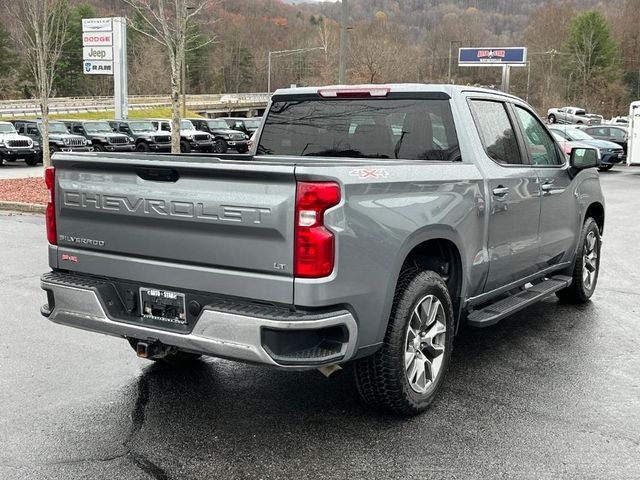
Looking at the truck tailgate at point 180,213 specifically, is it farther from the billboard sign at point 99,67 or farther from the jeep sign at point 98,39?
the jeep sign at point 98,39

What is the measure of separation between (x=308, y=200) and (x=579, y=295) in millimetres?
4402

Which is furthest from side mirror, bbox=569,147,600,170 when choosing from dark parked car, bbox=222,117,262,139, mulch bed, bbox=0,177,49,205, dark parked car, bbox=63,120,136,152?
dark parked car, bbox=222,117,262,139

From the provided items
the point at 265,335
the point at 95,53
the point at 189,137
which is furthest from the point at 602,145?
the point at 95,53

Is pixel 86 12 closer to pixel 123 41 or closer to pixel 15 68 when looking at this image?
pixel 15 68

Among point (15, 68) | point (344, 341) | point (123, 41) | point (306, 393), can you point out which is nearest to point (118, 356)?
point (306, 393)

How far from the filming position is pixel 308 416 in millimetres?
4172

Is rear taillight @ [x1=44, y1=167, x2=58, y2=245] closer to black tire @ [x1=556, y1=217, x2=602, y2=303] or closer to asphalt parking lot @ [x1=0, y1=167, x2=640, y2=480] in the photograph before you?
asphalt parking lot @ [x1=0, y1=167, x2=640, y2=480]

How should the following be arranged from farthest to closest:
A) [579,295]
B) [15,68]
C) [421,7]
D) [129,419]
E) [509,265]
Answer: [421,7]
[15,68]
[579,295]
[509,265]
[129,419]

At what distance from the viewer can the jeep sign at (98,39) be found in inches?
1887

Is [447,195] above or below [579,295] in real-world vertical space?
above

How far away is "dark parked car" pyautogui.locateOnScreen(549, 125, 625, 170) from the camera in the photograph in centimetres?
2580

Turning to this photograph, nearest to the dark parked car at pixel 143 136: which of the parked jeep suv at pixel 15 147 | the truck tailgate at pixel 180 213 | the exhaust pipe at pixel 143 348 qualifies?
the parked jeep suv at pixel 15 147

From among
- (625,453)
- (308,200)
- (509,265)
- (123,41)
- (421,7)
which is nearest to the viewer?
(308,200)

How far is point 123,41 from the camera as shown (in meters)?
48.0
